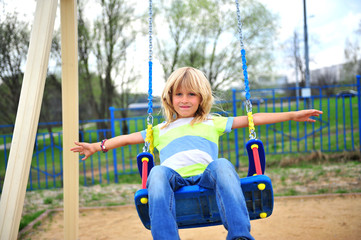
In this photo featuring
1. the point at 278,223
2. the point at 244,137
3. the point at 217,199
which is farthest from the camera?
the point at 244,137

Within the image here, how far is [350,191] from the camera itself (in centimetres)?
496

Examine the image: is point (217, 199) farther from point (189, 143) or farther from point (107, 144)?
point (107, 144)

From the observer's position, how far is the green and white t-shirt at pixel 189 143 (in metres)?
2.12

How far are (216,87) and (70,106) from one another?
923 cm

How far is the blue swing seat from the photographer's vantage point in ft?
6.09

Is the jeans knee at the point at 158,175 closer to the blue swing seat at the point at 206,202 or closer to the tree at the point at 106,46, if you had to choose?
the blue swing seat at the point at 206,202

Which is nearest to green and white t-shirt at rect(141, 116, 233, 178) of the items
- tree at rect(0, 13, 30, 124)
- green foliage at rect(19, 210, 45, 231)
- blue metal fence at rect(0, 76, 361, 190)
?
green foliage at rect(19, 210, 45, 231)

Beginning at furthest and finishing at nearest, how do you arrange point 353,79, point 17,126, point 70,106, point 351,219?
point 353,79
point 351,219
point 70,106
point 17,126

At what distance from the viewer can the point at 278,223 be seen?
384 cm

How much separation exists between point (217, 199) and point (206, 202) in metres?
0.09

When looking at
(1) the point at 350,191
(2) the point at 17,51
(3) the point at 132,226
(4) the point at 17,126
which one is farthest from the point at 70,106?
(2) the point at 17,51

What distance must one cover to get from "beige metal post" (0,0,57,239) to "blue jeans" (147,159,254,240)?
82cm

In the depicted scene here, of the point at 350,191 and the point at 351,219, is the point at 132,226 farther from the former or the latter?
the point at 350,191

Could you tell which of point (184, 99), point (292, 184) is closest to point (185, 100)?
point (184, 99)
